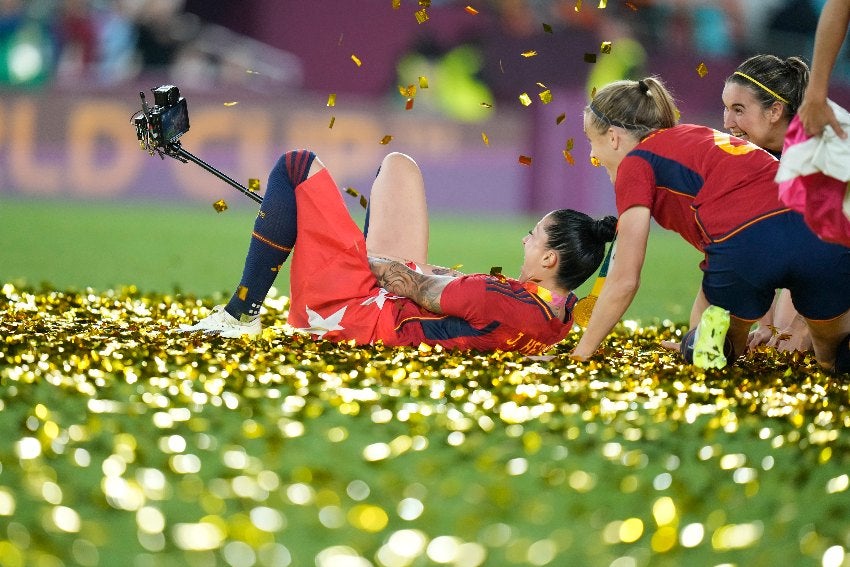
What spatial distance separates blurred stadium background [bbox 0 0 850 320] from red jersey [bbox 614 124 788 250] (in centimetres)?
608

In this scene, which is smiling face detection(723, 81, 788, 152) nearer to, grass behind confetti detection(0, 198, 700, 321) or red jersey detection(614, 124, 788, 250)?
red jersey detection(614, 124, 788, 250)

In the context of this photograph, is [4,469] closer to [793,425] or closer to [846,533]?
[846,533]

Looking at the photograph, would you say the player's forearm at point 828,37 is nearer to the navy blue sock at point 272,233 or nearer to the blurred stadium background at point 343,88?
the navy blue sock at point 272,233

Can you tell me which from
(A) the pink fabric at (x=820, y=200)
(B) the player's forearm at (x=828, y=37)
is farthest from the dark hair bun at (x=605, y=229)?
(B) the player's forearm at (x=828, y=37)

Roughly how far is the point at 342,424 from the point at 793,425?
0.98m

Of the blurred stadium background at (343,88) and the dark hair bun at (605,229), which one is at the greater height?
the blurred stadium background at (343,88)

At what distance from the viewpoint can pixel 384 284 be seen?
3.20m

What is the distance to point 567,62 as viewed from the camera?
38.4 ft

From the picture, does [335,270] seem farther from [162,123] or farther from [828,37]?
[828,37]

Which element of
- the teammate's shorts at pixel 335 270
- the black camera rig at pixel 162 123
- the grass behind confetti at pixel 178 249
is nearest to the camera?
the teammate's shorts at pixel 335 270

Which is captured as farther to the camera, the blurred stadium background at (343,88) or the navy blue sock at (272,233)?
the blurred stadium background at (343,88)

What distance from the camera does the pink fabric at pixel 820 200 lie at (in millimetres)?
2600

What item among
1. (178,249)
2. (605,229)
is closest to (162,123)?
(605,229)

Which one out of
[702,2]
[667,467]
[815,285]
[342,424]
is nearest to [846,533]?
[667,467]
